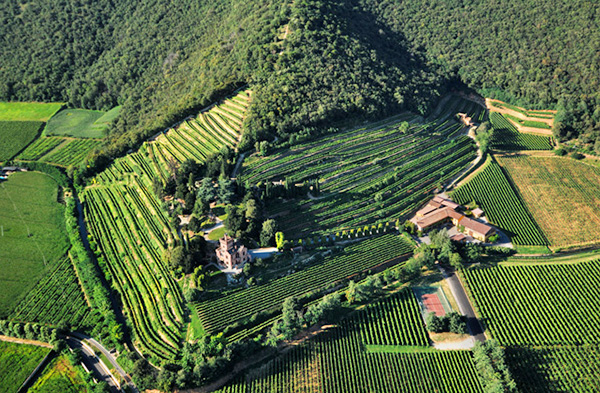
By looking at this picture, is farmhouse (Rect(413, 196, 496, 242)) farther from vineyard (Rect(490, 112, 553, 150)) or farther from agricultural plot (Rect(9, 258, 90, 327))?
agricultural plot (Rect(9, 258, 90, 327))

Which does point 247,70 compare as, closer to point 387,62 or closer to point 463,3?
point 387,62

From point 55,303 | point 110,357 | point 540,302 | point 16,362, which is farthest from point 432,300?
point 16,362

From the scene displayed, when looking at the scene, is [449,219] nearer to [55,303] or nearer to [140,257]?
[140,257]

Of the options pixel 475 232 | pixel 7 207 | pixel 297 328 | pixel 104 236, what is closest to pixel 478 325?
pixel 475 232

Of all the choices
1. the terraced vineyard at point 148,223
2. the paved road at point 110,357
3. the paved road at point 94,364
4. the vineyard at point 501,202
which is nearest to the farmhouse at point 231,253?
the terraced vineyard at point 148,223

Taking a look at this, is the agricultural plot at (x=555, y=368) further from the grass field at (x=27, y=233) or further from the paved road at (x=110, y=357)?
the grass field at (x=27, y=233)

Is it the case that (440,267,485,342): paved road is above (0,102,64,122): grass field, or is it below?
below

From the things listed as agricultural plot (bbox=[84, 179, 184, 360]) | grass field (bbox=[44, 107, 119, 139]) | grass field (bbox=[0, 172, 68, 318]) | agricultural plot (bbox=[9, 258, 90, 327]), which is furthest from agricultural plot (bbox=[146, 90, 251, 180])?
grass field (bbox=[44, 107, 119, 139])
